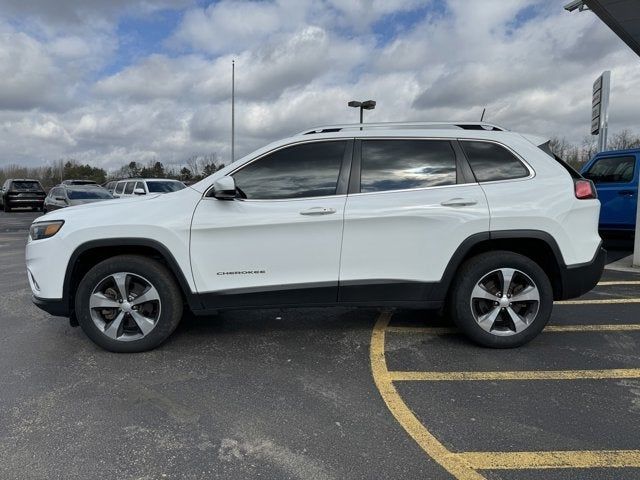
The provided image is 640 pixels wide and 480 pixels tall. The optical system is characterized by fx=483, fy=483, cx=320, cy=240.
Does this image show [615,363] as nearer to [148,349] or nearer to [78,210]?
[148,349]

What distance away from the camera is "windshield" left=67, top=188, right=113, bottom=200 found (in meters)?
15.2

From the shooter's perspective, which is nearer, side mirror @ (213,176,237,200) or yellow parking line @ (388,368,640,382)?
yellow parking line @ (388,368,640,382)

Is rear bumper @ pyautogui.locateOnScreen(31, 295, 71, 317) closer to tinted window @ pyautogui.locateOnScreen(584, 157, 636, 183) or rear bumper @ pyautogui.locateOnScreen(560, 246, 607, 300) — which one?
rear bumper @ pyautogui.locateOnScreen(560, 246, 607, 300)

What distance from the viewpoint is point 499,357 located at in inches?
158

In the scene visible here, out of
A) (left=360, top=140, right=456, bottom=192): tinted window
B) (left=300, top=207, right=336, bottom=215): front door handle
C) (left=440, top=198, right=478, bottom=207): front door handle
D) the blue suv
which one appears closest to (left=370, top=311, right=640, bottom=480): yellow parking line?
(left=300, top=207, right=336, bottom=215): front door handle

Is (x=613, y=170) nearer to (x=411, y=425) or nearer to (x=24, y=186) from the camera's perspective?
(x=411, y=425)

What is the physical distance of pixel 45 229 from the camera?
4031mm

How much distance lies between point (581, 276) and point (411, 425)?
2176mm

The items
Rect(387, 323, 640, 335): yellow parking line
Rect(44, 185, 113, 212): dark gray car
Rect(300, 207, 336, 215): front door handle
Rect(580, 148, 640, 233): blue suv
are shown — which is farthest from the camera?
Rect(44, 185, 113, 212): dark gray car

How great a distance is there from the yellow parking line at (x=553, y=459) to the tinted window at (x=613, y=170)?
8.43 meters

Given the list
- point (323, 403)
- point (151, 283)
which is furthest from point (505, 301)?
point (151, 283)

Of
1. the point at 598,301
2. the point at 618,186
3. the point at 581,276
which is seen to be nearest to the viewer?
the point at 581,276

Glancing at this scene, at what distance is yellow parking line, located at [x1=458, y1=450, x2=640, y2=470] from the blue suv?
27.0 feet

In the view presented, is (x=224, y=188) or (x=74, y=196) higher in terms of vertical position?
(x=224, y=188)
